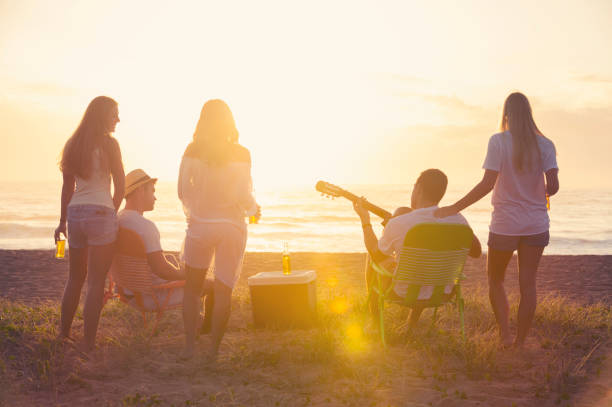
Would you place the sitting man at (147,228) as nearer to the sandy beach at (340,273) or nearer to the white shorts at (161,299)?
the white shorts at (161,299)

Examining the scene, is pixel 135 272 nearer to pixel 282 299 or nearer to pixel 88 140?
pixel 88 140

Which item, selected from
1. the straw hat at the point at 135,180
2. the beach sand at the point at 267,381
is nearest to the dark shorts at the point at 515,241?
the beach sand at the point at 267,381

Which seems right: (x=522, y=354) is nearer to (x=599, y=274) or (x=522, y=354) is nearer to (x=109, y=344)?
(x=109, y=344)

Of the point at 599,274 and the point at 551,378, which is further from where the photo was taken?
the point at 599,274

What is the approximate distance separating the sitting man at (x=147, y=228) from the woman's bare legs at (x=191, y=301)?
0.46 meters

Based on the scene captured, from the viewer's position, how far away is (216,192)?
3959 millimetres

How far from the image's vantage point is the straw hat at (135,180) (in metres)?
4.55

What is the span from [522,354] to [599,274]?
7.17 metres

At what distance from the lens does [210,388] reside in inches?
147

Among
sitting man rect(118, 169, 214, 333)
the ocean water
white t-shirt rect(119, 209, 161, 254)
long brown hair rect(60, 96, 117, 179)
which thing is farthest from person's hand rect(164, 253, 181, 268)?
the ocean water

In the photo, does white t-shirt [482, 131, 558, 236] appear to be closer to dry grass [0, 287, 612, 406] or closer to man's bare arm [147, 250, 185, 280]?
dry grass [0, 287, 612, 406]

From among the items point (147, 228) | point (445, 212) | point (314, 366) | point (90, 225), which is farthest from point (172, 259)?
point (445, 212)

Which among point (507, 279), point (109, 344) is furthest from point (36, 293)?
point (507, 279)

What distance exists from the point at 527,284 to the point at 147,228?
127 inches
